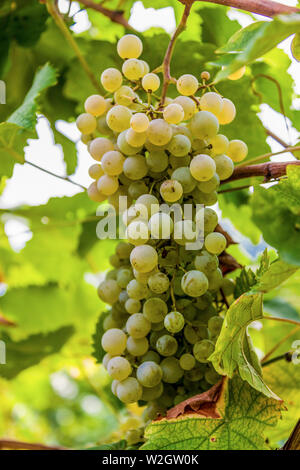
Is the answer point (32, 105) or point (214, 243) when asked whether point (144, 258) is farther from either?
point (32, 105)

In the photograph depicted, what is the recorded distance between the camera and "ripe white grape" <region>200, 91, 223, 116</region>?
0.58 meters

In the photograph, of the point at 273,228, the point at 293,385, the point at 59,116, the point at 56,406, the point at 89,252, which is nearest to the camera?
the point at 273,228

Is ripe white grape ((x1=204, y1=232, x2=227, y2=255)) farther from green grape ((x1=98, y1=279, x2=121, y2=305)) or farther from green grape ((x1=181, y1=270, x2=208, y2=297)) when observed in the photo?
green grape ((x1=98, y1=279, x2=121, y2=305))

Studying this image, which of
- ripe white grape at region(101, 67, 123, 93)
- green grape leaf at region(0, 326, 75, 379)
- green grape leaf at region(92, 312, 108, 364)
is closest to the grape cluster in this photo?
ripe white grape at region(101, 67, 123, 93)

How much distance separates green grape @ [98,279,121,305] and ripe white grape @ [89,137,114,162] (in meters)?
0.17

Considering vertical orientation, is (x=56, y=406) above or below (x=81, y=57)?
below

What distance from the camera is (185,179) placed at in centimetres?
56

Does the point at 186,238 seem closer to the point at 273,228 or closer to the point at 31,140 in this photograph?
the point at 273,228

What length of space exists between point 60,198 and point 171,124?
54 cm

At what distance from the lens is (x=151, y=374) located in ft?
1.82

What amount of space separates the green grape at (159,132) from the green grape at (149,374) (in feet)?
0.84

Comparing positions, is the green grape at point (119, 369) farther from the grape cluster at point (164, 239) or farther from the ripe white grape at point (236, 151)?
the ripe white grape at point (236, 151)

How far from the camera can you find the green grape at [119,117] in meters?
0.60

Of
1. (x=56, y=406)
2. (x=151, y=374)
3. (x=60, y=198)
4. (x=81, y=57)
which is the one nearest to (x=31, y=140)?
(x=81, y=57)
